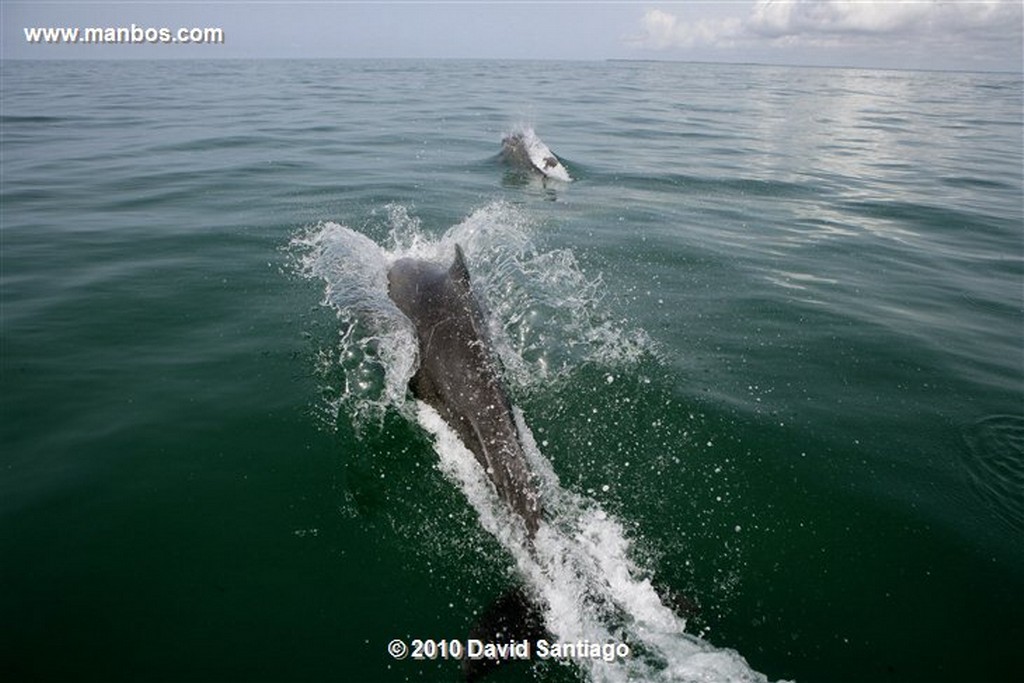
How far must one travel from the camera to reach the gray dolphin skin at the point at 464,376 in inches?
207

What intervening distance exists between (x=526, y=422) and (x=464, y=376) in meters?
0.92

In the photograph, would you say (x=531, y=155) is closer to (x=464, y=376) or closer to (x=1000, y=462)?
(x=464, y=376)

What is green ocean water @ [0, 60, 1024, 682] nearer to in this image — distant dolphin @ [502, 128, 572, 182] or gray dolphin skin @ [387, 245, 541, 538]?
gray dolphin skin @ [387, 245, 541, 538]

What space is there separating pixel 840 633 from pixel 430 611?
303 centimetres

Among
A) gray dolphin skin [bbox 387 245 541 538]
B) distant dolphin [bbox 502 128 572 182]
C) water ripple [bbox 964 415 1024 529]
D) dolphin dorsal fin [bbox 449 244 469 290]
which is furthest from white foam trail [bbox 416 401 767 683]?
distant dolphin [bbox 502 128 572 182]

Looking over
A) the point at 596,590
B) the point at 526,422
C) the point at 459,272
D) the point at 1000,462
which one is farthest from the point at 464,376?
the point at 1000,462

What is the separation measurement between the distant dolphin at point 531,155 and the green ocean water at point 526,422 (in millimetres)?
3314

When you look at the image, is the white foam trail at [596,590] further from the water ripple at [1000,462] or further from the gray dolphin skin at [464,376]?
the water ripple at [1000,462]

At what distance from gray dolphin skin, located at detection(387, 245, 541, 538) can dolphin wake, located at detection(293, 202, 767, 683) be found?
13 centimetres

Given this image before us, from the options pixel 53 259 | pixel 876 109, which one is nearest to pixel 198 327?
pixel 53 259

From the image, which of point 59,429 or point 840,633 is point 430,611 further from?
point 59,429

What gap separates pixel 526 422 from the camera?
661 cm

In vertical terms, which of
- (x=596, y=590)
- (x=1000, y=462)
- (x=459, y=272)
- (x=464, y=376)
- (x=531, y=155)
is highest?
(x=531, y=155)

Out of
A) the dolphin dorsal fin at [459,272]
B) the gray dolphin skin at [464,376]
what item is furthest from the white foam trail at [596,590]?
the dolphin dorsal fin at [459,272]
